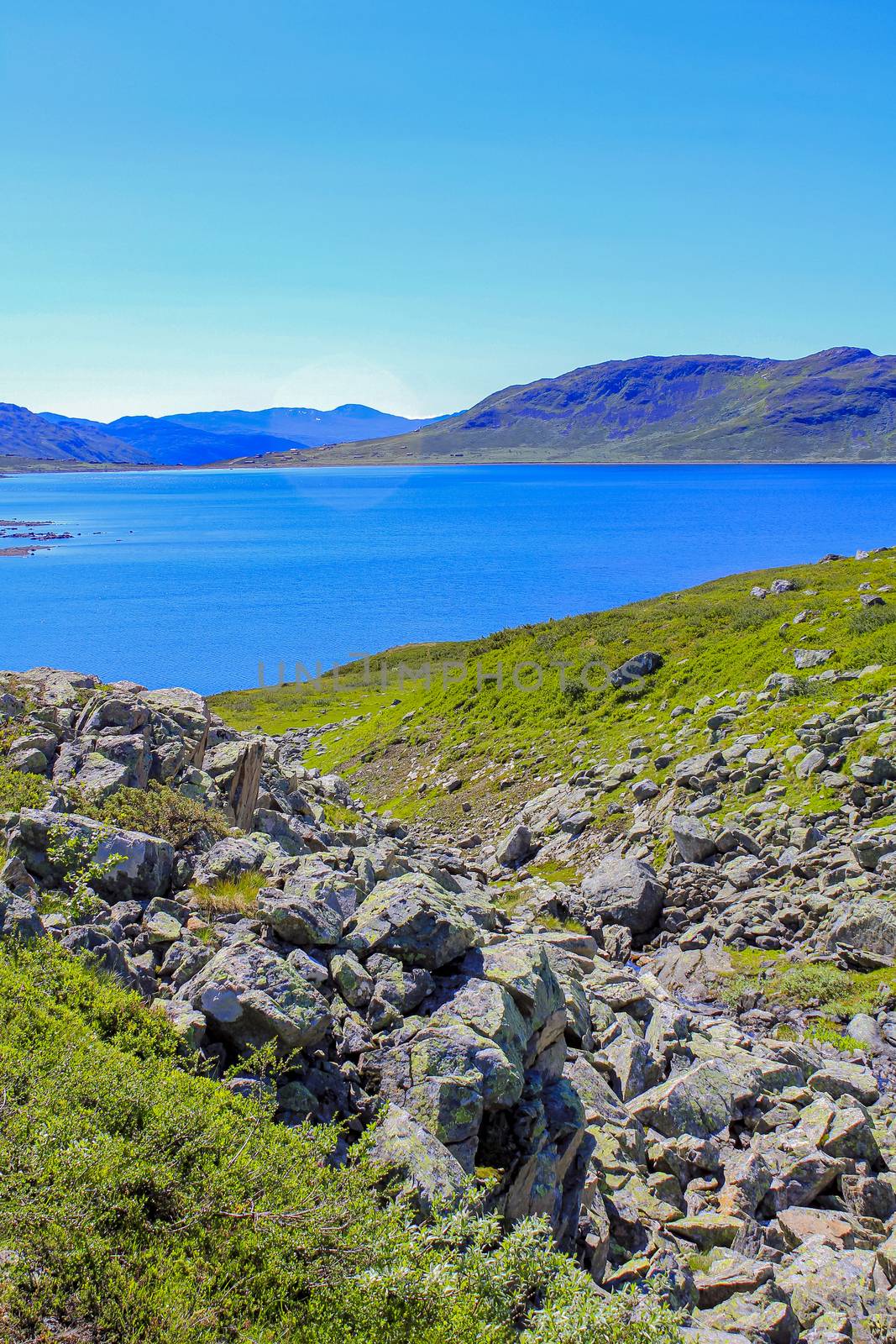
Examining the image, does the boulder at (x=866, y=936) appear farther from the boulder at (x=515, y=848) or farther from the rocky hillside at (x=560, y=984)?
the boulder at (x=515, y=848)

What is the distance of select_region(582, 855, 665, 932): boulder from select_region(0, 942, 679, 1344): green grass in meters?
13.2

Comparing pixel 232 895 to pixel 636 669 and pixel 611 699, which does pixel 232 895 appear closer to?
Answer: pixel 611 699

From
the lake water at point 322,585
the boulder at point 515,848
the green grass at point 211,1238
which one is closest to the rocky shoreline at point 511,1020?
the green grass at point 211,1238

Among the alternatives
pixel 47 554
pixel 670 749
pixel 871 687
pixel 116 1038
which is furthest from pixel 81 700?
pixel 47 554

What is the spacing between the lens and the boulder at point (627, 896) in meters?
19.6

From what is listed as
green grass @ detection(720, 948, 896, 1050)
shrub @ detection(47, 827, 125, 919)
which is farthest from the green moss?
shrub @ detection(47, 827, 125, 919)

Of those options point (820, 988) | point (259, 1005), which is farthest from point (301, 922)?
point (820, 988)

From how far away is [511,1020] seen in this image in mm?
8859

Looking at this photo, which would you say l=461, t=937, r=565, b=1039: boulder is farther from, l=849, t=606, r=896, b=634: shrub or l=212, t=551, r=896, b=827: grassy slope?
l=849, t=606, r=896, b=634: shrub

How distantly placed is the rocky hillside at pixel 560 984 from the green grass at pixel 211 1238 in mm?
473

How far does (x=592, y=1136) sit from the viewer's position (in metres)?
9.21

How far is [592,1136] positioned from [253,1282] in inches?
193

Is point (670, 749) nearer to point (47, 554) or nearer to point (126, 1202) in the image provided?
point (126, 1202)

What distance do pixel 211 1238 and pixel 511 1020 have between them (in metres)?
3.99
